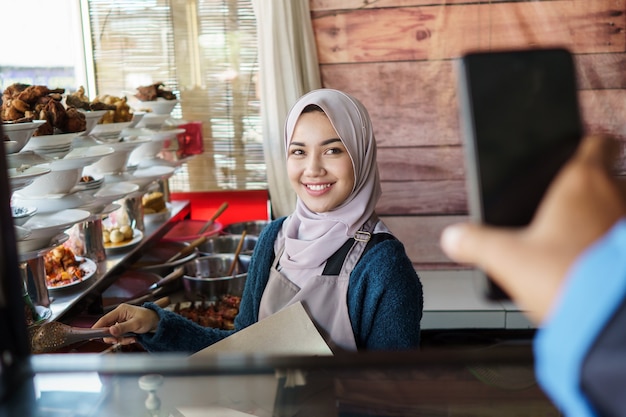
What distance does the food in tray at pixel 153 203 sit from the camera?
274 centimetres

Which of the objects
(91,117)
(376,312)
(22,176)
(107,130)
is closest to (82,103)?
(91,117)

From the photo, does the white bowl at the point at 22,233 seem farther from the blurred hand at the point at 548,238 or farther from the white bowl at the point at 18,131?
the blurred hand at the point at 548,238

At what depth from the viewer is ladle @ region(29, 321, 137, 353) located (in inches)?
45.6

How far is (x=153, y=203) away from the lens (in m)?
2.77

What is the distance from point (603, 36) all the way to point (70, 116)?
7.63ft

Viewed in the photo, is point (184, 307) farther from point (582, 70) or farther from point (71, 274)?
point (582, 70)

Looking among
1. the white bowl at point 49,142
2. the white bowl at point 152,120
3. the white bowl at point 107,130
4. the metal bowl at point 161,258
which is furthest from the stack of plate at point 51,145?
the white bowl at point 152,120

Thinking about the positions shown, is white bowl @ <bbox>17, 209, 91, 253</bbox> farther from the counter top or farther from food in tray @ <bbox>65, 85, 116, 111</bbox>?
the counter top

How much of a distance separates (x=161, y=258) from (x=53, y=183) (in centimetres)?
83

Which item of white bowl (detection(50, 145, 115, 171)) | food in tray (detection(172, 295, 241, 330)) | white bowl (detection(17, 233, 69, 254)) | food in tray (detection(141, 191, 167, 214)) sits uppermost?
white bowl (detection(50, 145, 115, 171))

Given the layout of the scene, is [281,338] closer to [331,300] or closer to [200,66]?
[331,300]

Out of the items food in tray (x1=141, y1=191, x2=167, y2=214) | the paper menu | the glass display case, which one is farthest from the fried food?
the glass display case

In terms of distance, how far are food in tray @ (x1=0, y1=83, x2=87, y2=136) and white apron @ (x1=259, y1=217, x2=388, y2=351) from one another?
646 mm

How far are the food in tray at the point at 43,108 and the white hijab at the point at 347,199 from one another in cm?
54
